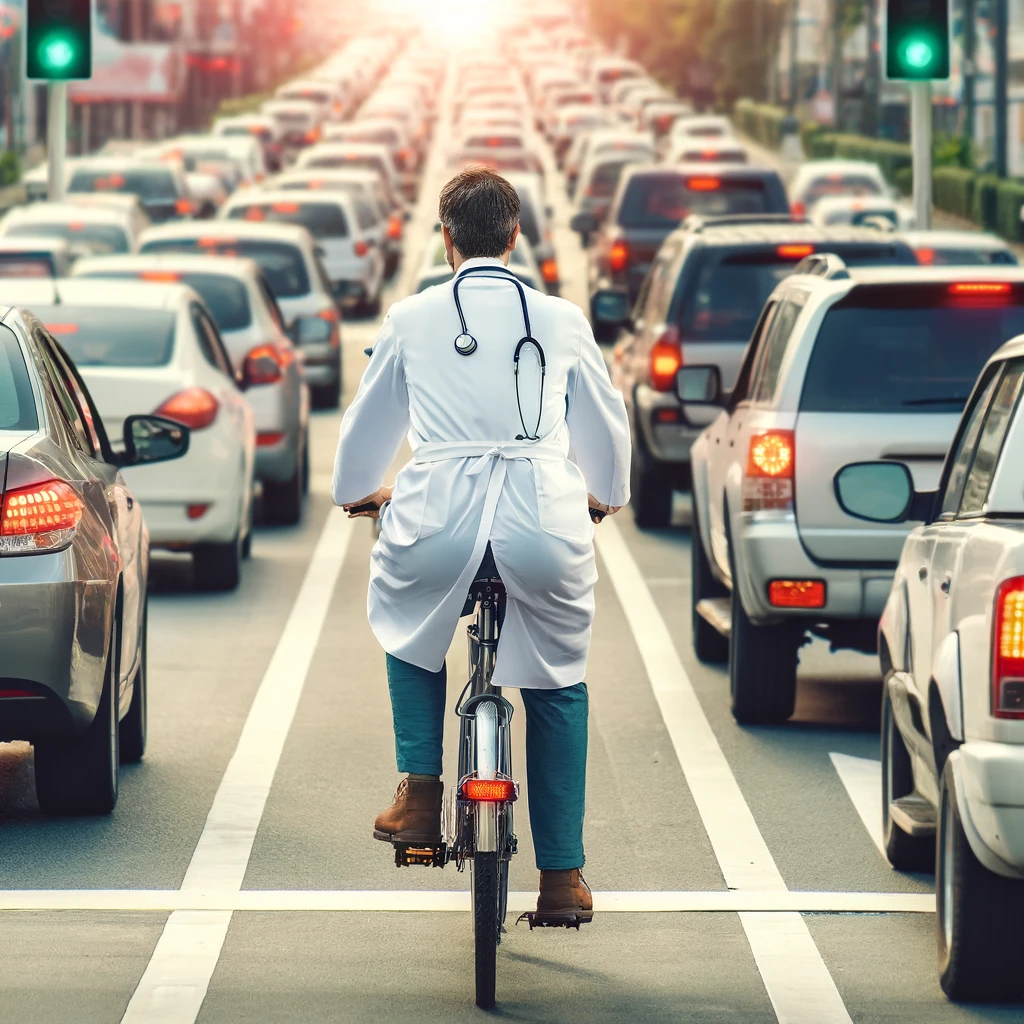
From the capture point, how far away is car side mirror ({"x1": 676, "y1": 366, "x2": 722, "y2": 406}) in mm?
10703

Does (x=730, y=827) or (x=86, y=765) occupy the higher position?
(x=86, y=765)

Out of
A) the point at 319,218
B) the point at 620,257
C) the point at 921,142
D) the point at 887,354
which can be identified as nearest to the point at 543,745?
the point at 887,354

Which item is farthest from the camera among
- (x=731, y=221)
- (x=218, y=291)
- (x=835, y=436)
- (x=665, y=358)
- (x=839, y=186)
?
(x=839, y=186)

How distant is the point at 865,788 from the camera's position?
335 inches

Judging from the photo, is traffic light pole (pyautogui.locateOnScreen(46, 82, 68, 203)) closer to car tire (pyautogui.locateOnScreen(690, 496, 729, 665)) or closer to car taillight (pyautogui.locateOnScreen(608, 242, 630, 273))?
car taillight (pyautogui.locateOnScreen(608, 242, 630, 273))

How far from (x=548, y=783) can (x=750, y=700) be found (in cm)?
373

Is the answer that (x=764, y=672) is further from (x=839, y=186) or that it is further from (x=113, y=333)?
(x=839, y=186)

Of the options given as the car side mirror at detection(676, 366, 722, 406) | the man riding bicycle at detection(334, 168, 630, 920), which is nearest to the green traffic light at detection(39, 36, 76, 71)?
the car side mirror at detection(676, 366, 722, 406)

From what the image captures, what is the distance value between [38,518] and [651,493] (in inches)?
345

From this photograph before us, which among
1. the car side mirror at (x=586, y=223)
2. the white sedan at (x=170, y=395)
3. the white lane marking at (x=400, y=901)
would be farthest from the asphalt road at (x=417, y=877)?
the car side mirror at (x=586, y=223)

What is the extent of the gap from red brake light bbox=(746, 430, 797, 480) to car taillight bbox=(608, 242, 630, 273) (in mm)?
18034

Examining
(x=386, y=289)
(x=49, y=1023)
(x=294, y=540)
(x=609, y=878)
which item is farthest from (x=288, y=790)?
(x=386, y=289)

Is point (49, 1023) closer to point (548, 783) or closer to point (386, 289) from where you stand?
point (548, 783)

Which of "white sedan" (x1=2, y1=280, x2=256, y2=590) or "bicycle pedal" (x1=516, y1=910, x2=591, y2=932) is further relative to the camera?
"white sedan" (x1=2, y1=280, x2=256, y2=590)
